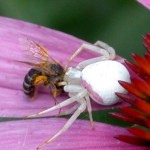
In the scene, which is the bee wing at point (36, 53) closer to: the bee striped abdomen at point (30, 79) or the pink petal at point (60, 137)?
the bee striped abdomen at point (30, 79)

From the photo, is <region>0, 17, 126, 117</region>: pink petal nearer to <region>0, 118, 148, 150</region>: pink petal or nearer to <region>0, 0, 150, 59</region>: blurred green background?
<region>0, 118, 148, 150</region>: pink petal

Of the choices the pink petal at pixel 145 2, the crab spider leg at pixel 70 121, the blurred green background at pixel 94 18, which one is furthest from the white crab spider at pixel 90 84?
the blurred green background at pixel 94 18

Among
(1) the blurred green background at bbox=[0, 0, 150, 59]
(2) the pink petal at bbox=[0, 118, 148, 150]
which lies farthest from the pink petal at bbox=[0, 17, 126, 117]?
(1) the blurred green background at bbox=[0, 0, 150, 59]

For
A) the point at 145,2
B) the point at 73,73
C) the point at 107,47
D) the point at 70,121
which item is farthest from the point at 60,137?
the point at 145,2

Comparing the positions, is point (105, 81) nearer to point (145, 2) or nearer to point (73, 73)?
point (73, 73)

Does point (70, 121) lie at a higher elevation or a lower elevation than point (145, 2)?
lower
